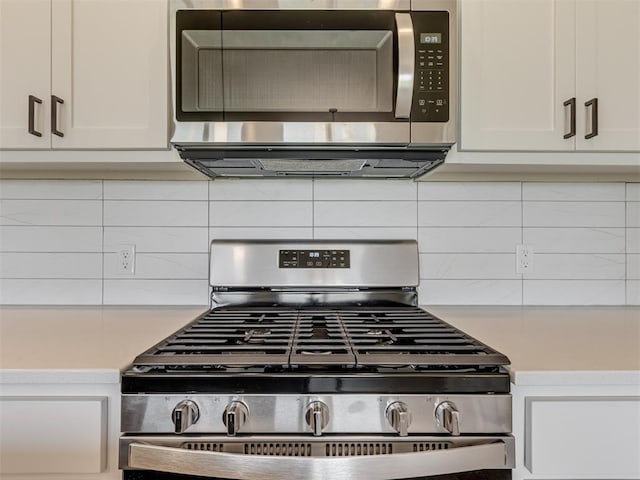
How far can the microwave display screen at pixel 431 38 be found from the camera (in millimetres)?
1184

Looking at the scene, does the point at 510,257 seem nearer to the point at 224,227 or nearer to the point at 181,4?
the point at 224,227

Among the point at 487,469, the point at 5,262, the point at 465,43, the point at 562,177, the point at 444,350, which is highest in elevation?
the point at 465,43

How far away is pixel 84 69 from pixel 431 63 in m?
0.94

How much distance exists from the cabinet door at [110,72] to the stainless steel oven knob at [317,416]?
2.71 ft

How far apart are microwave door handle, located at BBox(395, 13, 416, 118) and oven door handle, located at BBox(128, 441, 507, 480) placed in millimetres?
816

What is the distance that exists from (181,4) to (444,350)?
3.50 ft

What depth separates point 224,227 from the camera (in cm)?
159

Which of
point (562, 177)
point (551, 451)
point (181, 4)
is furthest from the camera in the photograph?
→ point (562, 177)

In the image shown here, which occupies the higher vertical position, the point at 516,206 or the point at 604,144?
the point at 604,144

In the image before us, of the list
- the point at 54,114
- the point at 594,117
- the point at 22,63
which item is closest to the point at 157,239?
the point at 54,114

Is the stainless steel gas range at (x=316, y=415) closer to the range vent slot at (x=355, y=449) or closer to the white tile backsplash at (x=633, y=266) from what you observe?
the range vent slot at (x=355, y=449)

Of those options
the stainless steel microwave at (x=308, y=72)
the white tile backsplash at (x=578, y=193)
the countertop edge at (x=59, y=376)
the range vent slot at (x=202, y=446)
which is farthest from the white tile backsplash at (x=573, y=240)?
the countertop edge at (x=59, y=376)

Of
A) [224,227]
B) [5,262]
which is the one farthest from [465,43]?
[5,262]

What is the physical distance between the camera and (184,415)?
0.85m
